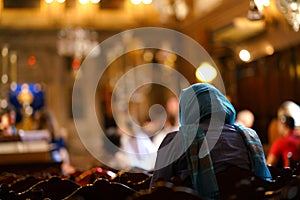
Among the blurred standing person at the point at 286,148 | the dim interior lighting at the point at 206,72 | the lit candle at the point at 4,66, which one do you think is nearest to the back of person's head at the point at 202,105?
the blurred standing person at the point at 286,148

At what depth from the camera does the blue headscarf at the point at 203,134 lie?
12.7 feet

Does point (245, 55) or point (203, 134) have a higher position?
point (245, 55)

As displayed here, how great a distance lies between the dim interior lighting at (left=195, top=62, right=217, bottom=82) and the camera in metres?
16.2

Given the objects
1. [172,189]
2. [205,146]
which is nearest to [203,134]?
[205,146]

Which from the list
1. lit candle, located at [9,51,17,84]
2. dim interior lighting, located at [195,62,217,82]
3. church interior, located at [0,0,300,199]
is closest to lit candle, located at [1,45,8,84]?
church interior, located at [0,0,300,199]

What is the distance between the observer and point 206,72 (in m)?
16.5

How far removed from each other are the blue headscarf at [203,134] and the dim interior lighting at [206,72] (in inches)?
471

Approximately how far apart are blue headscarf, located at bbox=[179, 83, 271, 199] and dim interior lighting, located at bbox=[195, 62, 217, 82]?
39.3ft

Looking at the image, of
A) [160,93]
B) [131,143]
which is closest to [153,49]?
[160,93]

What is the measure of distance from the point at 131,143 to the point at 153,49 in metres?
9.68

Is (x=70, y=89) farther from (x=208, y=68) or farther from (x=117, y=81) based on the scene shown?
(x=208, y=68)

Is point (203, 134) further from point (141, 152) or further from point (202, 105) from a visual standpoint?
point (141, 152)

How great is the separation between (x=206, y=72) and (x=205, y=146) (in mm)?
12679

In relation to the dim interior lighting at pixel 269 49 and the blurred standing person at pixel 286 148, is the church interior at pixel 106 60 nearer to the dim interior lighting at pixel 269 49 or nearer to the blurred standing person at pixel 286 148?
the dim interior lighting at pixel 269 49
